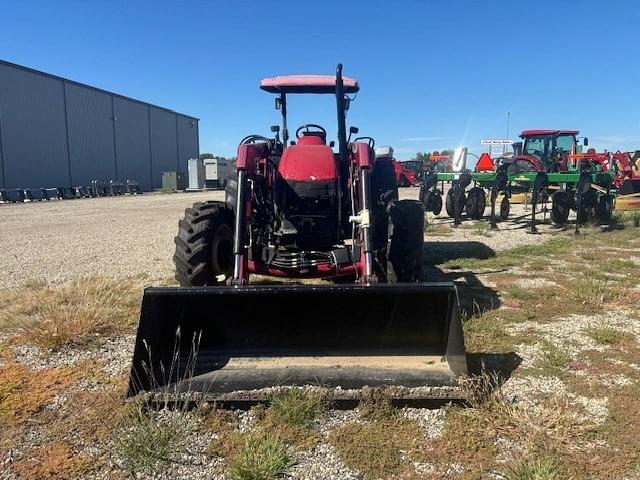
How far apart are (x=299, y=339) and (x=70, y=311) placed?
252cm

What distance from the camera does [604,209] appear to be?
12.6m

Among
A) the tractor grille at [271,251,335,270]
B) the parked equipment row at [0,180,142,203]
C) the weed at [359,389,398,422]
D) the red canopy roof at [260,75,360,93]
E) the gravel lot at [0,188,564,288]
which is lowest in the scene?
the weed at [359,389,398,422]

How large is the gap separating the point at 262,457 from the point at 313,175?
3067 mm

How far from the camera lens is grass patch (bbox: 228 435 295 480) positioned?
2521 millimetres

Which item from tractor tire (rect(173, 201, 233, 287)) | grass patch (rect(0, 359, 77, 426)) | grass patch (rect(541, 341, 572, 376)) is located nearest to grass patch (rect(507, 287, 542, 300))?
grass patch (rect(541, 341, 572, 376))

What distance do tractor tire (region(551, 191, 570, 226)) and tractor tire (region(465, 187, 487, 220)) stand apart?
221 centimetres

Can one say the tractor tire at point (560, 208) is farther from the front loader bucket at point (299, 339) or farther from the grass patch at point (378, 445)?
the grass patch at point (378, 445)

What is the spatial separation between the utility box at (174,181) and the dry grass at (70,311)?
3686cm

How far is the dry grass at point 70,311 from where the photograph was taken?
442 cm

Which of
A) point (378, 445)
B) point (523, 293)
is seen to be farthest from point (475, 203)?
point (378, 445)

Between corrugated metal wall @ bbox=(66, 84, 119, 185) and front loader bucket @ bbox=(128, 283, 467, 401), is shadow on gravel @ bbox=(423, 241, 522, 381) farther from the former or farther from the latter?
corrugated metal wall @ bbox=(66, 84, 119, 185)

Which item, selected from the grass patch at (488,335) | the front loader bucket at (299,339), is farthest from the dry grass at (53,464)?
the grass patch at (488,335)

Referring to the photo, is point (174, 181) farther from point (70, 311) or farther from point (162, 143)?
point (70, 311)

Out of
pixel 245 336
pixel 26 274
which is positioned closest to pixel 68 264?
pixel 26 274
